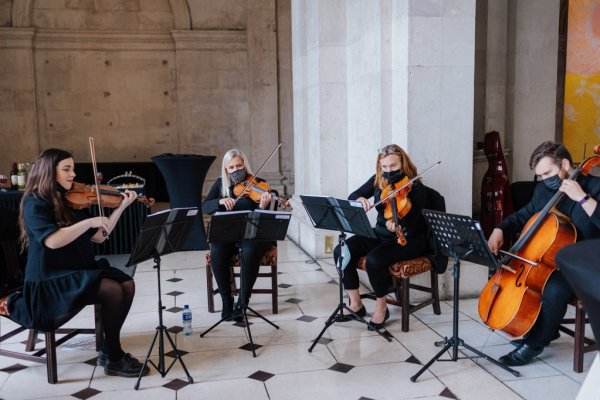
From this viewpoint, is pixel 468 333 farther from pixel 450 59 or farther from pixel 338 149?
pixel 338 149

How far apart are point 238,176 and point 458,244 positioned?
209 centimetres

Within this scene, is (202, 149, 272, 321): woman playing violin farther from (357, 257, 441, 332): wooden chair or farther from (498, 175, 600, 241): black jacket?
(498, 175, 600, 241): black jacket

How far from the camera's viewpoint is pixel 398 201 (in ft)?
14.8

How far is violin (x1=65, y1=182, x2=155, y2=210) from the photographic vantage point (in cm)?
385

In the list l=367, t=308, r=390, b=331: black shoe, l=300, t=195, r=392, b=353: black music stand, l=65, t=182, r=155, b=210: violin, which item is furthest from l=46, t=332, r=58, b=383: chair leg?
l=367, t=308, r=390, b=331: black shoe

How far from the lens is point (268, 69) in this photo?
1073 centimetres

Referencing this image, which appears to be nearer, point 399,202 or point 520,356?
point 520,356

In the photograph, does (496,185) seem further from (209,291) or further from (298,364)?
(298,364)

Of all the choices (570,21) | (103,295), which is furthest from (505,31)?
(103,295)

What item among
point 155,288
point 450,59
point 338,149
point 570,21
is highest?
point 570,21

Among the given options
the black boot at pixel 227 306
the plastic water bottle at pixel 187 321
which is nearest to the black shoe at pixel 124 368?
the plastic water bottle at pixel 187 321

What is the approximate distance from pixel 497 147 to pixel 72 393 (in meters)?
4.94

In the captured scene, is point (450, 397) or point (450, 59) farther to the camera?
point (450, 59)

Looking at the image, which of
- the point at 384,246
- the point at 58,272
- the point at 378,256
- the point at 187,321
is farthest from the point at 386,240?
the point at 58,272
